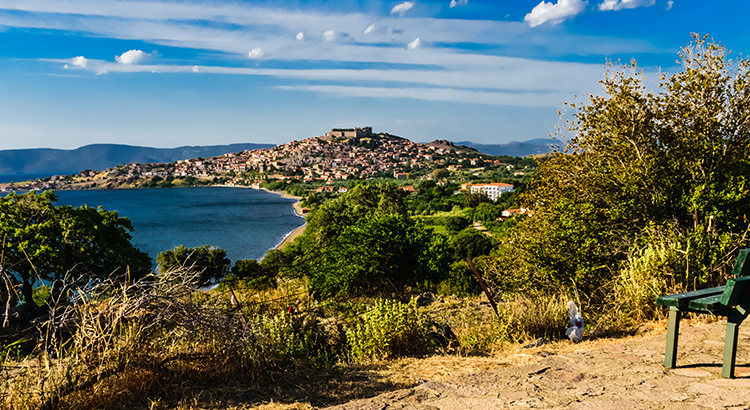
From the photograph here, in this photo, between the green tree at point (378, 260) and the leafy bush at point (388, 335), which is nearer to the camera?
the leafy bush at point (388, 335)

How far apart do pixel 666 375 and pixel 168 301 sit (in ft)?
10.3

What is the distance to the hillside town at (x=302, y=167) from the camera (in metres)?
140

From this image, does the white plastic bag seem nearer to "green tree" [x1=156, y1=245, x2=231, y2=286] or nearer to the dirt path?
the dirt path

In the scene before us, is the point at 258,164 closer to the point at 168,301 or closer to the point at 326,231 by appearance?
the point at 326,231

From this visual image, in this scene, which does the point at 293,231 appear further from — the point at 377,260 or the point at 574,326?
the point at 574,326

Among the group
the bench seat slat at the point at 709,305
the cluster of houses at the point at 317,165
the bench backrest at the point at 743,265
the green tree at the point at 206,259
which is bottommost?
the green tree at the point at 206,259

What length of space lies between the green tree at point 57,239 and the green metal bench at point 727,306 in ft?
42.7

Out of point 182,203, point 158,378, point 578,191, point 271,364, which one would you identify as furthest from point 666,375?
point 182,203

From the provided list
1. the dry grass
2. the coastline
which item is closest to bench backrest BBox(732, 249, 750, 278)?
the dry grass

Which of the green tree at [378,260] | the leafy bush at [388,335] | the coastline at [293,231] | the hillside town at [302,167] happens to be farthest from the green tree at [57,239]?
the hillside town at [302,167]

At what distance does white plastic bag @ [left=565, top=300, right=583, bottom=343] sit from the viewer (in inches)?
161

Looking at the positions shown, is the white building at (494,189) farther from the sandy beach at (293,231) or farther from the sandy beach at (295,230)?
the sandy beach at (293,231)

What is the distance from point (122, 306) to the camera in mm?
A: 2781

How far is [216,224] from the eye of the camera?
226 ft
